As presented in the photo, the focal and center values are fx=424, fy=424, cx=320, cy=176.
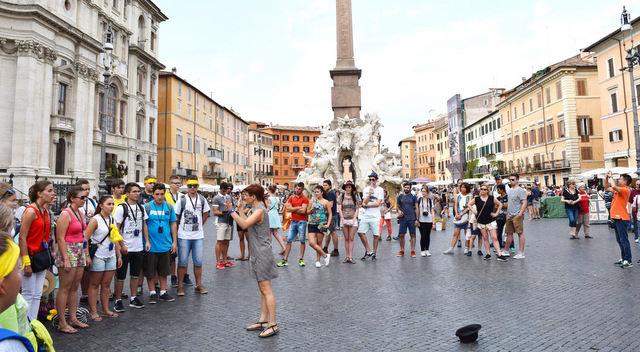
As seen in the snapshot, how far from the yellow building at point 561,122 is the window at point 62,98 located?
36886 mm

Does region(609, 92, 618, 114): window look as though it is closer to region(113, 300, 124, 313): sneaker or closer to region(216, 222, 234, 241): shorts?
region(216, 222, 234, 241): shorts

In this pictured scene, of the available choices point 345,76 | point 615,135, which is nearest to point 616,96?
point 615,135

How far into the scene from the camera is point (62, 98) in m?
26.7

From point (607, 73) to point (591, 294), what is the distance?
31.5m

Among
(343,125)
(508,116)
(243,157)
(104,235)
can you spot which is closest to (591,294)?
(104,235)

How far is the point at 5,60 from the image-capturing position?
23.4 meters

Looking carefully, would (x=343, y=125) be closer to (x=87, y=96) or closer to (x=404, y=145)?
(x=87, y=96)

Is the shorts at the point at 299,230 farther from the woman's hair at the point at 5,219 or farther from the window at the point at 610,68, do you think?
the window at the point at 610,68

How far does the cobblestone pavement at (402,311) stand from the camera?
3906 millimetres

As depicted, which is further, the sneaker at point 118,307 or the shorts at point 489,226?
the shorts at point 489,226

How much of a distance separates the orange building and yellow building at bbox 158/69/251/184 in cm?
2513

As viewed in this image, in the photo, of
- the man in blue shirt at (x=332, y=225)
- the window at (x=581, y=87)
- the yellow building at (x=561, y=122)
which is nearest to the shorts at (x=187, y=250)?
the man in blue shirt at (x=332, y=225)

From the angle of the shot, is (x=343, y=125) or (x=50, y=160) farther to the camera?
(x=50, y=160)

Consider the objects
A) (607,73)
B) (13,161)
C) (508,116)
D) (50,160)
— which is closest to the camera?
(13,161)
